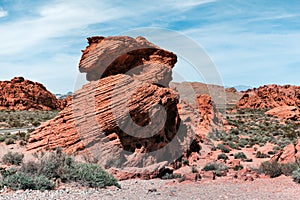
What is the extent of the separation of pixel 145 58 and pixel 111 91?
10.4 ft

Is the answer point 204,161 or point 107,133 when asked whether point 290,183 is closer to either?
point 204,161

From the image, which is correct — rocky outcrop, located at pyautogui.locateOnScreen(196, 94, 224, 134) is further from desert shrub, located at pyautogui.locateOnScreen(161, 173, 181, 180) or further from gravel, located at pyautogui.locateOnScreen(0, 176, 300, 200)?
gravel, located at pyautogui.locateOnScreen(0, 176, 300, 200)

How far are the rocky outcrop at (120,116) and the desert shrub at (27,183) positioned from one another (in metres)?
3.79

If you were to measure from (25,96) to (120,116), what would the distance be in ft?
181

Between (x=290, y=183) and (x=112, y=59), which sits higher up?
(x=112, y=59)

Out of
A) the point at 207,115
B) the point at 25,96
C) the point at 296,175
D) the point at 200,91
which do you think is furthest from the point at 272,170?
the point at 25,96

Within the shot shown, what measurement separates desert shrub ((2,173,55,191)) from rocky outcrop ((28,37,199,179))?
3790 millimetres

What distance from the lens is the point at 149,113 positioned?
1519 cm

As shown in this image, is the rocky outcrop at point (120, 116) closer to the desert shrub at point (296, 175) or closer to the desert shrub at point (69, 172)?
the desert shrub at point (69, 172)

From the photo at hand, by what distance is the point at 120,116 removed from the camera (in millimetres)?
14508

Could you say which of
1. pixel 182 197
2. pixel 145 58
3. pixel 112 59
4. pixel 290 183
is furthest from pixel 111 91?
pixel 290 183

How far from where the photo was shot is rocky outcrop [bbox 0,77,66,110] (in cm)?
6197

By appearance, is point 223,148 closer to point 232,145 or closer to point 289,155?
point 232,145

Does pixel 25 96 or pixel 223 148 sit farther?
pixel 25 96
